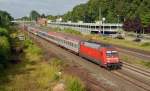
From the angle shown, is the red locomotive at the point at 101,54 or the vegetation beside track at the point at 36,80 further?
the red locomotive at the point at 101,54

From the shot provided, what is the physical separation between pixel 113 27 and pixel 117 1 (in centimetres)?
3005

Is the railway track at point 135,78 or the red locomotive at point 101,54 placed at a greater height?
the red locomotive at point 101,54

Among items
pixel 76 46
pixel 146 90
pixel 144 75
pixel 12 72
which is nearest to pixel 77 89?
pixel 146 90

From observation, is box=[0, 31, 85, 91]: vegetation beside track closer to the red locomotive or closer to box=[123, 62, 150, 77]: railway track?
the red locomotive

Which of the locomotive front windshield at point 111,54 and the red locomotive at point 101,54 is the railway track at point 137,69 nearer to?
the red locomotive at point 101,54

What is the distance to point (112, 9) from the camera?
7146 inches

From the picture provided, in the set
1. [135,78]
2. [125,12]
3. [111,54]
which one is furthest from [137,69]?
[125,12]

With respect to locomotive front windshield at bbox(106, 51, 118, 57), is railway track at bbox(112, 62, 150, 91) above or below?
below

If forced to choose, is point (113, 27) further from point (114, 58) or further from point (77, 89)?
point (77, 89)

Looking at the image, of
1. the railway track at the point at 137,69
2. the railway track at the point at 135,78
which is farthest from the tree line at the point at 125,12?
the railway track at the point at 135,78

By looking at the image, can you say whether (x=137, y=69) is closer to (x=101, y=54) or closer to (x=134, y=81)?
(x=101, y=54)

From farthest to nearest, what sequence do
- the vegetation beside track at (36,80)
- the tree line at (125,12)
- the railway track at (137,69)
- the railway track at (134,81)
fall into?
1. the tree line at (125,12)
2. the railway track at (137,69)
3. the railway track at (134,81)
4. the vegetation beside track at (36,80)

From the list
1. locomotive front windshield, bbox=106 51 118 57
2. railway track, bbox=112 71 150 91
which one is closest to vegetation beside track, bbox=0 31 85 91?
railway track, bbox=112 71 150 91

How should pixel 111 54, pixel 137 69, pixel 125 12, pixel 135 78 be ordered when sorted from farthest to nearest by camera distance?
pixel 125 12, pixel 137 69, pixel 111 54, pixel 135 78
